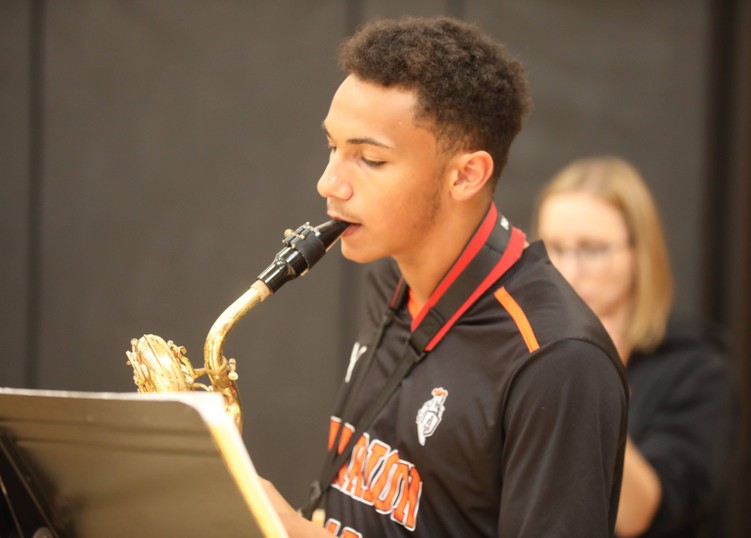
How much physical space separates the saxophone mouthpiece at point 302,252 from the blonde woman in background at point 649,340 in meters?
1.24

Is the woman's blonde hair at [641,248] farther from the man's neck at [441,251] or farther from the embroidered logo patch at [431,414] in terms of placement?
the embroidered logo patch at [431,414]

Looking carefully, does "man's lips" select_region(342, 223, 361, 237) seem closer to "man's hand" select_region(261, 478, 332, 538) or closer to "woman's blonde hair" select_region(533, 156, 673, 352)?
"man's hand" select_region(261, 478, 332, 538)

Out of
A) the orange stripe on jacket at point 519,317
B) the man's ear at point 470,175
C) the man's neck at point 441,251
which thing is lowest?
the orange stripe on jacket at point 519,317

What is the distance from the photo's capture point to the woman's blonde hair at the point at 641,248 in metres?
3.01

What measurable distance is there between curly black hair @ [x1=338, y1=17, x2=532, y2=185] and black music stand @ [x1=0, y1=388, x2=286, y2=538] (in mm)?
862

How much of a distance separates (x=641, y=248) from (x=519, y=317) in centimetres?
133

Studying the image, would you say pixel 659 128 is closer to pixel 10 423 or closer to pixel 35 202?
pixel 35 202

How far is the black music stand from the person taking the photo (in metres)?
1.35

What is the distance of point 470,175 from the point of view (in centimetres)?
200

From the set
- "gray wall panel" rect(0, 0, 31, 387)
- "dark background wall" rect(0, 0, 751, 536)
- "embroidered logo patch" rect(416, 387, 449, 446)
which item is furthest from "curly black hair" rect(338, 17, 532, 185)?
"gray wall panel" rect(0, 0, 31, 387)

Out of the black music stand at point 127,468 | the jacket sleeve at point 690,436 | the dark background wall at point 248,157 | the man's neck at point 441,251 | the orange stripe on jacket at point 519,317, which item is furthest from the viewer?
the dark background wall at point 248,157

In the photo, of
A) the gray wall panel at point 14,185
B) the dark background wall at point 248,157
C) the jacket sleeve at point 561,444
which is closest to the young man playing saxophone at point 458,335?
the jacket sleeve at point 561,444

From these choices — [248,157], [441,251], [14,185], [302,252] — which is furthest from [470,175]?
[14,185]

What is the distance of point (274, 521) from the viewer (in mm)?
1401
